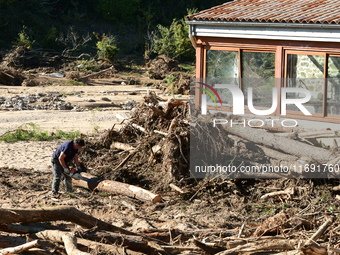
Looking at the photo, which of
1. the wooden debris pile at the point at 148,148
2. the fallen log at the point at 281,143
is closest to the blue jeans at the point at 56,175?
the wooden debris pile at the point at 148,148

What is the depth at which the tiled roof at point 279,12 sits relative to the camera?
15430 millimetres

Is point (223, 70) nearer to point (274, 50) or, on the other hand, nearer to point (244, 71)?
point (244, 71)

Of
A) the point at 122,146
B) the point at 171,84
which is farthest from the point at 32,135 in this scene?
the point at 171,84

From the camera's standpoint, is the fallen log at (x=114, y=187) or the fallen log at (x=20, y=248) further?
the fallen log at (x=114, y=187)

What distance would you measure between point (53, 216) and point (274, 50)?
→ 9.19 m

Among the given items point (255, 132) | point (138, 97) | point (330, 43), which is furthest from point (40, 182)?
point (138, 97)

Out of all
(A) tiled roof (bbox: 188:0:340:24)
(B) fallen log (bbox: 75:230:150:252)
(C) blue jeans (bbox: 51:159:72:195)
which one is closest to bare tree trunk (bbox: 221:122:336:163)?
(C) blue jeans (bbox: 51:159:72:195)

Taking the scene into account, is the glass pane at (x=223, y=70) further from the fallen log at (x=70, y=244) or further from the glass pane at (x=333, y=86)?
the fallen log at (x=70, y=244)

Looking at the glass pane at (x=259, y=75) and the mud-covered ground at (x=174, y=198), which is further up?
the glass pane at (x=259, y=75)

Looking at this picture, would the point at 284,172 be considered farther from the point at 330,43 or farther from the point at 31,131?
the point at 31,131

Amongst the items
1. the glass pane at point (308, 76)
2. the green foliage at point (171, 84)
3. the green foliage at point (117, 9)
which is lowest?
the green foliage at point (171, 84)

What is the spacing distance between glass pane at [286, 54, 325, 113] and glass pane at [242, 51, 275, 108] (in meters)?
0.53

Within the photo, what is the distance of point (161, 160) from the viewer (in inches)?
539

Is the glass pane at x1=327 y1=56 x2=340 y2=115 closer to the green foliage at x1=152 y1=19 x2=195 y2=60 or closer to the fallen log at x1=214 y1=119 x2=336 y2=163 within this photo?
the fallen log at x1=214 y1=119 x2=336 y2=163
